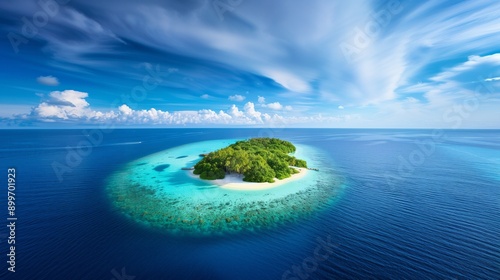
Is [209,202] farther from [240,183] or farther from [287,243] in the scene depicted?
[287,243]

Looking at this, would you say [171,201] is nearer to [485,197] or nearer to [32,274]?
[32,274]

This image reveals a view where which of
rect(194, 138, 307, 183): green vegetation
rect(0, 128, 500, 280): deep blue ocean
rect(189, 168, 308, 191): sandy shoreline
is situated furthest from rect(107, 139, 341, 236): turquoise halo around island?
rect(194, 138, 307, 183): green vegetation

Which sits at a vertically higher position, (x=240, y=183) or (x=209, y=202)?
(x=240, y=183)

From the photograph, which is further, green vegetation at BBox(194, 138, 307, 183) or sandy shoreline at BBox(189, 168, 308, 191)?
green vegetation at BBox(194, 138, 307, 183)

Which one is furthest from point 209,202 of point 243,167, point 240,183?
point 243,167

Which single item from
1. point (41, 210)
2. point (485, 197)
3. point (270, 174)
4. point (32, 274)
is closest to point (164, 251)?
point (32, 274)

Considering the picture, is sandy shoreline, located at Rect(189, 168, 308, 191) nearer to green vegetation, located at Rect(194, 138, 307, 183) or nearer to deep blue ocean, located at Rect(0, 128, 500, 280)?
green vegetation, located at Rect(194, 138, 307, 183)

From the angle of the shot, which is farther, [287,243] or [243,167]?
[243,167]

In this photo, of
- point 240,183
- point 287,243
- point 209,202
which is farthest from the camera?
point 240,183
